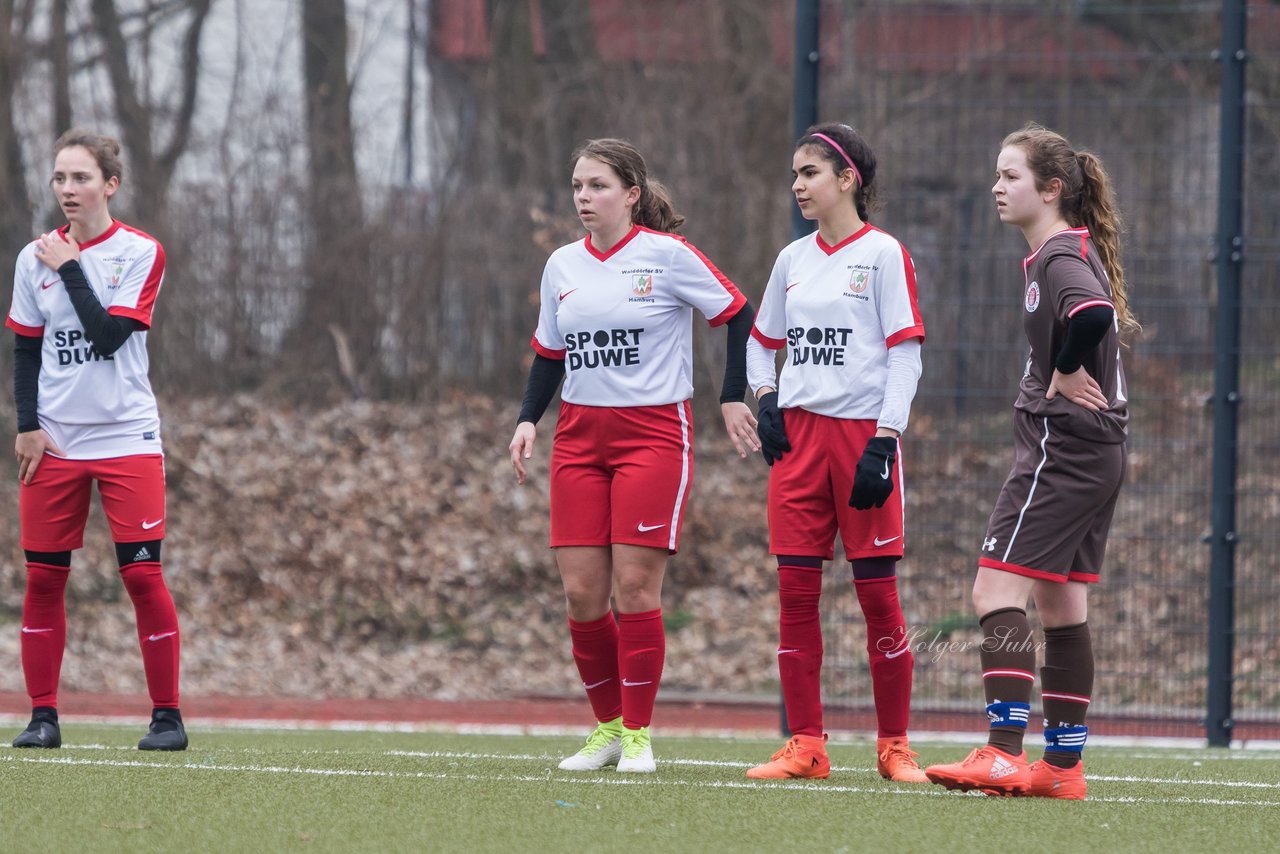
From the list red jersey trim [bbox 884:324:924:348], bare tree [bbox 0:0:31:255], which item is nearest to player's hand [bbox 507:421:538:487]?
red jersey trim [bbox 884:324:924:348]

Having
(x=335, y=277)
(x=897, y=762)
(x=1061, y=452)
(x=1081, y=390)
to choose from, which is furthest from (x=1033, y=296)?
(x=335, y=277)

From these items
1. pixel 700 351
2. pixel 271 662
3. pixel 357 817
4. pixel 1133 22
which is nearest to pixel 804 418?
pixel 357 817

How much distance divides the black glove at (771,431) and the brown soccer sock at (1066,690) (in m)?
1.00

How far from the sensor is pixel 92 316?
5836 millimetres

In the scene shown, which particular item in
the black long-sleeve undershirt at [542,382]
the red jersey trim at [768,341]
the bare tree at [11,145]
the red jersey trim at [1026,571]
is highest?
the bare tree at [11,145]

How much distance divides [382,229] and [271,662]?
529cm

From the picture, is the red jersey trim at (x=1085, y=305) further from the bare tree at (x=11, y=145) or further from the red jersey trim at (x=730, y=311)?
the bare tree at (x=11, y=145)

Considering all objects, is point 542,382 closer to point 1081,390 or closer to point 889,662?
point 889,662

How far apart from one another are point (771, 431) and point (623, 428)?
474mm

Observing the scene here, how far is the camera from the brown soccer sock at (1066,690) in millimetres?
4918

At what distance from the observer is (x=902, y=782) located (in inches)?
206

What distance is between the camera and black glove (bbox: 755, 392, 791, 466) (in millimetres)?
5324

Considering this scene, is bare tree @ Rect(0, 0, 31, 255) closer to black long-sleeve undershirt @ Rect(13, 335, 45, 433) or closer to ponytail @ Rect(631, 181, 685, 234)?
black long-sleeve undershirt @ Rect(13, 335, 45, 433)

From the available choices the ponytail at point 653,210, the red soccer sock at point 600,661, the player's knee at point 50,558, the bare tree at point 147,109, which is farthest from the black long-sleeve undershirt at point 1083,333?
the bare tree at point 147,109
